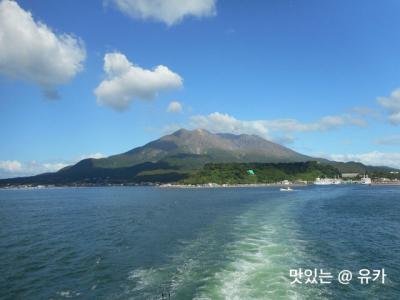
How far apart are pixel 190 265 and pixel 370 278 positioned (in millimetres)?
11885

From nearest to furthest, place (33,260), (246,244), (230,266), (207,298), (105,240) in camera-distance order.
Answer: (207,298), (230,266), (33,260), (246,244), (105,240)

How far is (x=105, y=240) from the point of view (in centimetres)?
3828

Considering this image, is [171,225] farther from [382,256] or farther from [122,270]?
[382,256]

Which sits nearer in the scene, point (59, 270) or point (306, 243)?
point (59, 270)

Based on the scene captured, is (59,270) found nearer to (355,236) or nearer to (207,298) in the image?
(207,298)

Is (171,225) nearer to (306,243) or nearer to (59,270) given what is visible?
(306,243)

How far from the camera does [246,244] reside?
3366 centimetres

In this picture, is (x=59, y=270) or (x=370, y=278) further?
(x=59, y=270)

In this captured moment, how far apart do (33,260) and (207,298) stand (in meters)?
16.9

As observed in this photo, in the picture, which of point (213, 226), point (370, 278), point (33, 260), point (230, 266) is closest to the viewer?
point (370, 278)

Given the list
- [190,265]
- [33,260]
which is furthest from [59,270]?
[190,265]

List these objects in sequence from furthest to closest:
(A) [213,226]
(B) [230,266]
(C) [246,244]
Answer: (A) [213,226] < (C) [246,244] < (B) [230,266]

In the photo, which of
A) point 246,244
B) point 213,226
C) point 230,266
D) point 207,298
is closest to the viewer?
point 207,298

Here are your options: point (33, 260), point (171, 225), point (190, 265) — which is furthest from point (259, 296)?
point (171, 225)
